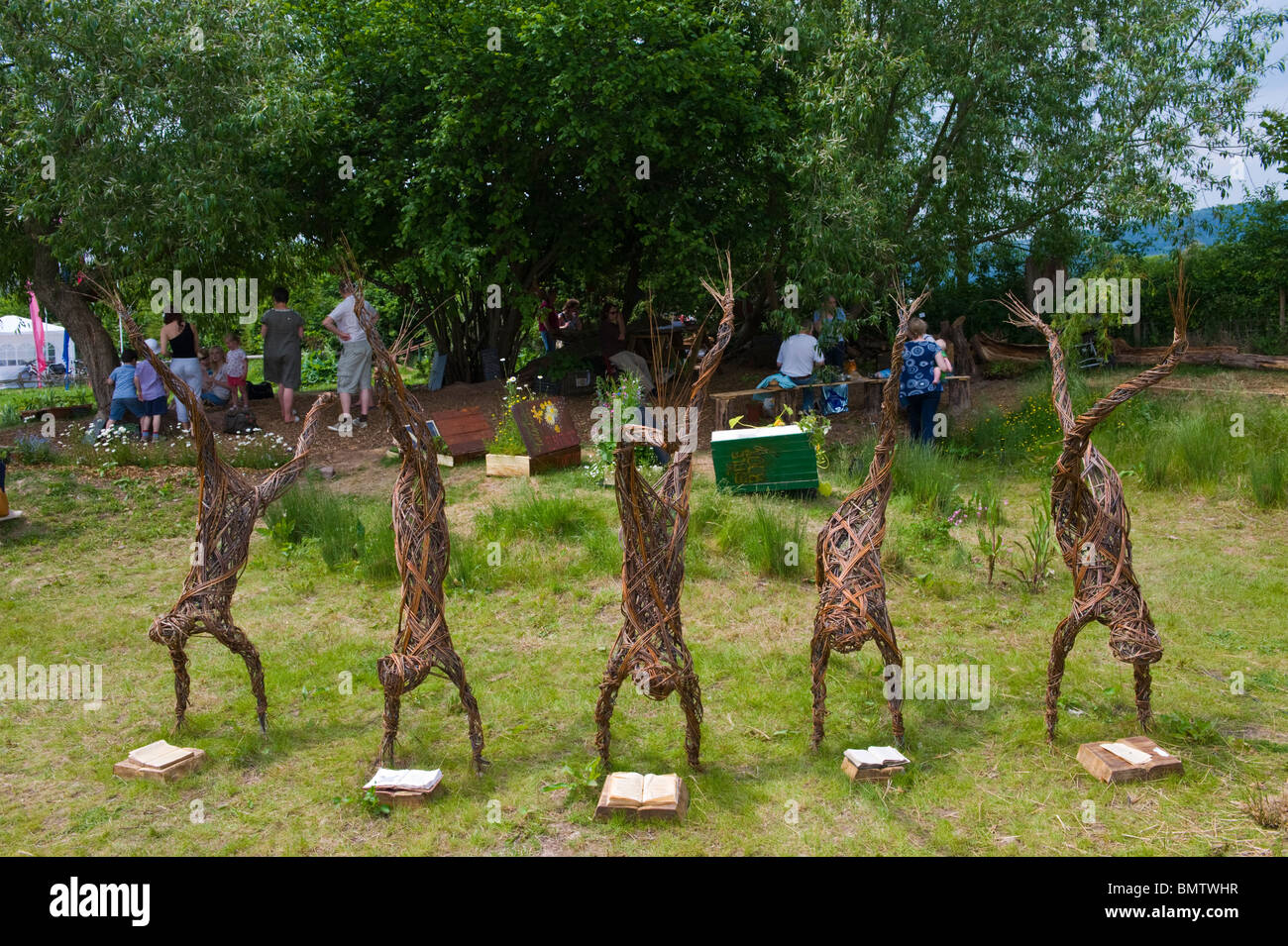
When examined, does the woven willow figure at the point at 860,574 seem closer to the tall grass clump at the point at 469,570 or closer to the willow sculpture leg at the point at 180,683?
the willow sculpture leg at the point at 180,683

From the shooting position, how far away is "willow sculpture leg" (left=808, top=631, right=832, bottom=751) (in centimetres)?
460

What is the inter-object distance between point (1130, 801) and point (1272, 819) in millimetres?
508

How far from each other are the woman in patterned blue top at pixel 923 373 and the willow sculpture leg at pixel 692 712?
6.37m

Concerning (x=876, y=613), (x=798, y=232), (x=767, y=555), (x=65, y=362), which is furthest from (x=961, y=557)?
(x=65, y=362)

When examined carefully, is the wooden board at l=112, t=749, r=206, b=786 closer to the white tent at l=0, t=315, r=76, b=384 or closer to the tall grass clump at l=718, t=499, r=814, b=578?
the tall grass clump at l=718, t=499, r=814, b=578

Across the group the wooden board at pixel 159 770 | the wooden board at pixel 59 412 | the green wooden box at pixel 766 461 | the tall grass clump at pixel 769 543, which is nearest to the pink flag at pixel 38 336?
the wooden board at pixel 59 412

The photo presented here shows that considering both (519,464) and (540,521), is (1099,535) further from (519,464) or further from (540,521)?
(519,464)

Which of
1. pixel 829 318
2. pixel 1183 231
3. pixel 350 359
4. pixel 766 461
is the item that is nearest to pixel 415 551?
pixel 766 461

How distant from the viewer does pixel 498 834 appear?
4094 mm

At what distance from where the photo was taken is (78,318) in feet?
42.7

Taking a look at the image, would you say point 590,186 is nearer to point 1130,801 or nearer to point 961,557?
point 961,557

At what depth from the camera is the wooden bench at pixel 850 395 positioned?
37.8 ft

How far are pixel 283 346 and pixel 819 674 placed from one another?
10024 millimetres

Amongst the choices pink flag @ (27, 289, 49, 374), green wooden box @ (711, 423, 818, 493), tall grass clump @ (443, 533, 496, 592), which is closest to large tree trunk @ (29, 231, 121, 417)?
tall grass clump @ (443, 533, 496, 592)
